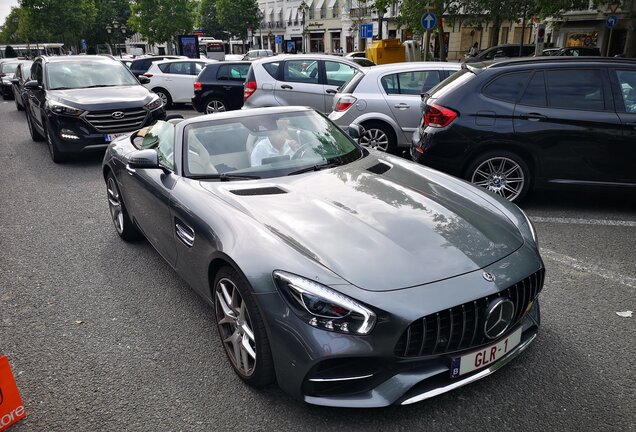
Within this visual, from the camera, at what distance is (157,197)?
370 centimetres

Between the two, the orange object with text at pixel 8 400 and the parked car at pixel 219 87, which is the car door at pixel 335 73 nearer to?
the parked car at pixel 219 87

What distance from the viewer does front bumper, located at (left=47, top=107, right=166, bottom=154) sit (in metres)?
8.15

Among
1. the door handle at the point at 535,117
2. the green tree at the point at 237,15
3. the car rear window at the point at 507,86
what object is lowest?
the door handle at the point at 535,117

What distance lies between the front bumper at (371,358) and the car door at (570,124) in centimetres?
361

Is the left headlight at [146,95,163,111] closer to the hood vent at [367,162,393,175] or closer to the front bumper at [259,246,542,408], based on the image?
the hood vent at [367,162,393,175]

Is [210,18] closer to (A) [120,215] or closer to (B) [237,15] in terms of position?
(B) [237,15]

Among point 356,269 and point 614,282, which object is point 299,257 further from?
point 614,282

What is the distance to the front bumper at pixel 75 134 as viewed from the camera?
815 centimetres

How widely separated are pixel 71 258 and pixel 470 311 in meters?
3.81

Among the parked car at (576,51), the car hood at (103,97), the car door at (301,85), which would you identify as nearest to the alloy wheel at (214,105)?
the car door at (301,85)

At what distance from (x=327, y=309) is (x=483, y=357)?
82 cm

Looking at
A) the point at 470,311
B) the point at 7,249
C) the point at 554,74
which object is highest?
the point at 554,74

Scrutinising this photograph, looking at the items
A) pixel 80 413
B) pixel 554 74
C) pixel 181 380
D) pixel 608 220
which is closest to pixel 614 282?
pixel 608 220

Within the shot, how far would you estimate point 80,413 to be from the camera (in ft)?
8.59
